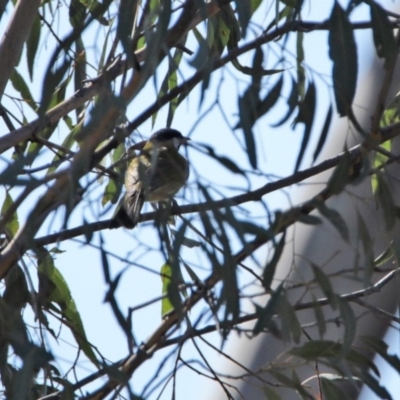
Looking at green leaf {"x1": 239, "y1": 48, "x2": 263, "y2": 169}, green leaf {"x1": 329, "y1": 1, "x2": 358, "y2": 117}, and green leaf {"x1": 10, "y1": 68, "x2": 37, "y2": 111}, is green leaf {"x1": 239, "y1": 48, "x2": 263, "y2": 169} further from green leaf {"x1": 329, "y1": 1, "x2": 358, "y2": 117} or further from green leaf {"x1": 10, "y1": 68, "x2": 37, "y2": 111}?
green leaf {"x1": 10, "y1": 68, "x2": 37, "y2": 111}

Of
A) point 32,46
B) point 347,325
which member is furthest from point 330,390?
point 32,46

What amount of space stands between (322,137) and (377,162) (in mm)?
521

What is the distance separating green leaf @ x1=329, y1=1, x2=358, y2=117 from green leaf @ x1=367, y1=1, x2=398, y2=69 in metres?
0.09

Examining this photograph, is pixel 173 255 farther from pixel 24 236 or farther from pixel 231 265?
pixel 24 236

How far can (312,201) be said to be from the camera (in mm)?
1385

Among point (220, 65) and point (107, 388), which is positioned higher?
point (220, 65)

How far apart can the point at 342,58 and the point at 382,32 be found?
169mm

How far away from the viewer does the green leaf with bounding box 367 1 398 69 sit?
1.57m

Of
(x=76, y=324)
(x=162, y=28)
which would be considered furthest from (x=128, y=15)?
(x=76, y=324)

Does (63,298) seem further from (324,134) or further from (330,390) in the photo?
(324,134)

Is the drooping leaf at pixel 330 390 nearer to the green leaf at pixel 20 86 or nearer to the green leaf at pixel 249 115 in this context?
the green leaf at pixel 249 115

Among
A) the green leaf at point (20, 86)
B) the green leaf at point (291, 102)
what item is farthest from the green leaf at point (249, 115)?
the green leaf at point (20, 86)

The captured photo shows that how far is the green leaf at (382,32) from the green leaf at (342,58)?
86 millimetres

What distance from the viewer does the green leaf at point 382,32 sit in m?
1.57
